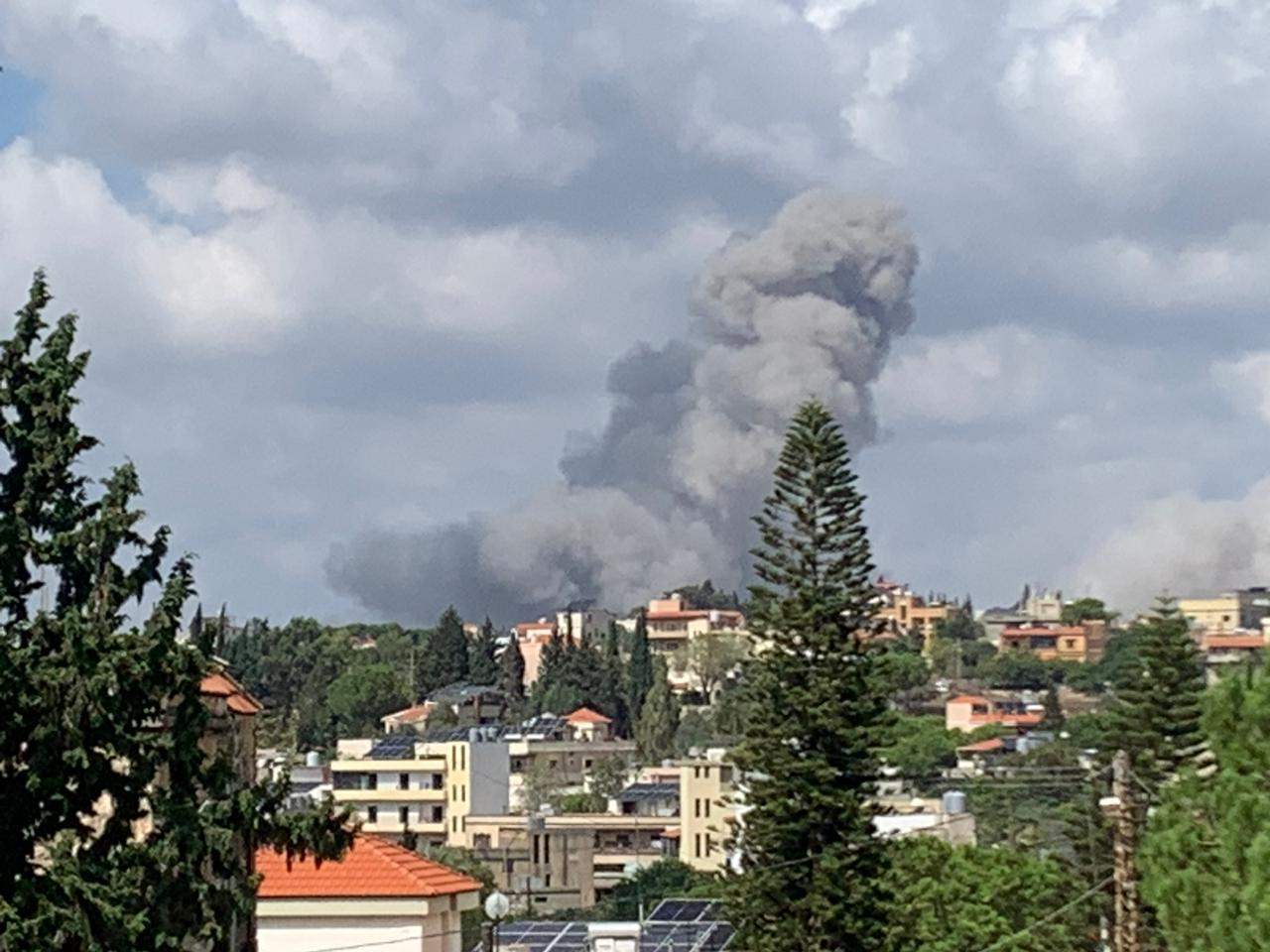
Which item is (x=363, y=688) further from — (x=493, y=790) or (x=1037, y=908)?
(x=1037, y=908)

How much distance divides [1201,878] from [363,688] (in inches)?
5693

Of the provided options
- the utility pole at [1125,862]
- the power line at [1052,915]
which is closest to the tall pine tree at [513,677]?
the power line at [1052,915]

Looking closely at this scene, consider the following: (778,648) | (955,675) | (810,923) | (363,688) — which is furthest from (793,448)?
(955,675)

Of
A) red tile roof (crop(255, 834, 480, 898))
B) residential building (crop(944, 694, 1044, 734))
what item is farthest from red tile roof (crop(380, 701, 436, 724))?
red tile roof (crop(255, 834, 480, 898))

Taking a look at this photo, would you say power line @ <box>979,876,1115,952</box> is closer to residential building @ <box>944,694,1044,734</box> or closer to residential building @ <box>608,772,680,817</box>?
residential building @ <box>608,772,680,817</box>

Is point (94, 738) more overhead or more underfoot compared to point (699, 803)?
more underfoot

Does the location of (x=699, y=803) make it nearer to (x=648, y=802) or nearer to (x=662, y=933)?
(x=648, y=802)

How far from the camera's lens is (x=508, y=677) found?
6688 inches

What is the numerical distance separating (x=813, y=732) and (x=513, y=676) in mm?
128191

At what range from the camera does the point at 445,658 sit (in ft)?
563

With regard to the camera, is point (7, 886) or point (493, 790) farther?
point (493, 790)

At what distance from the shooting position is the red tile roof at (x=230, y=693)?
87.5 ft

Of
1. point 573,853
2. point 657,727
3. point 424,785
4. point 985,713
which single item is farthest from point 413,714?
point 573,853

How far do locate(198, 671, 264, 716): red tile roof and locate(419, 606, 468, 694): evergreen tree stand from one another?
14250 centimetres
